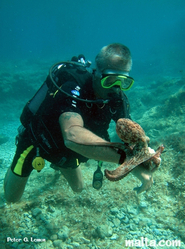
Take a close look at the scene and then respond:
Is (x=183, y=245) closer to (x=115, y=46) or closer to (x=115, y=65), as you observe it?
(x=115, y=65)

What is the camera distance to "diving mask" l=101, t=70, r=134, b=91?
220 centimetres

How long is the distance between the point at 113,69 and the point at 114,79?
0.14m

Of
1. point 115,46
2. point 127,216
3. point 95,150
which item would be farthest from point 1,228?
point 115,46

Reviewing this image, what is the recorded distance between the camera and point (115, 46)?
2.35 m

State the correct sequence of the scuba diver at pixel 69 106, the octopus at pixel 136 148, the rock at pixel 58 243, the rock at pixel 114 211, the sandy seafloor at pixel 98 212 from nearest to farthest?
1. the octopus at pixel 136 148
2. the scuba diver at pixel 69 106
3. the rock at pixel 58 243
4. the sandy seafloor at pixel 98 212
5. the rock at pixel 114 211

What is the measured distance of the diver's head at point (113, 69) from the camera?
7.36 ft

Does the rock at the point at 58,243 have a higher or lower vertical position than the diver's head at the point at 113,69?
lower

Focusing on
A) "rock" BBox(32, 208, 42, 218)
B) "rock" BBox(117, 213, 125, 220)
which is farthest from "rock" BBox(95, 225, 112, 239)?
"rock" BBox(32, 208, 42, 218)

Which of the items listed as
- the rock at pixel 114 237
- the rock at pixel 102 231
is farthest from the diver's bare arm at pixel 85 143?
the rock at pixel 114 237

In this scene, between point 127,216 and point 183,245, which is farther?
point 127,216

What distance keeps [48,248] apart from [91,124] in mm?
2376

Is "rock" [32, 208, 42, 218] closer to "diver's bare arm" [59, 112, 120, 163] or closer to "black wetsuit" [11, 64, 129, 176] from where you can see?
"black wetsuit" [11, 64, 129, 176]

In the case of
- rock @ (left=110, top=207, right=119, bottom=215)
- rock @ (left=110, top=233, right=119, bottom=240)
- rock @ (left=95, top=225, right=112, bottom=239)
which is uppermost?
rock @ (left=110, top=207, right=119, bottom=215)

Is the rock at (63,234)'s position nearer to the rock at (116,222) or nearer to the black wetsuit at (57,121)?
the rock at (116,222)
